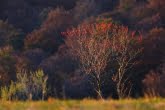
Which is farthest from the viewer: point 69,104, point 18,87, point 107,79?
point 107,79

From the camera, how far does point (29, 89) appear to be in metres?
43.1

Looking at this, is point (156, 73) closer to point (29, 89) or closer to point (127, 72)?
point (127, 72)

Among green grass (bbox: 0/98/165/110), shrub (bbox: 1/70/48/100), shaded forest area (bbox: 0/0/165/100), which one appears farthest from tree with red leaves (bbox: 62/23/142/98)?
green grass (bbox: 0/98/165/110)

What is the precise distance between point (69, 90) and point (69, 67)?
262 inches

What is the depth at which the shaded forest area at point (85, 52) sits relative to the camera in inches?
1816

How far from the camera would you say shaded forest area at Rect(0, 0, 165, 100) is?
46.1 metres

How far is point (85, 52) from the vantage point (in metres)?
50.5

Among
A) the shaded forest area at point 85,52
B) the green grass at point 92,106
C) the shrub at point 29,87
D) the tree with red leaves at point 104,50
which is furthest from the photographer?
the tree with red leaves at point 104,50

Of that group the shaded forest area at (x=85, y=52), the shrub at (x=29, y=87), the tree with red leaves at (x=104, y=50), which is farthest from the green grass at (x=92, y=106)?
the tree with red leaves at (x=104, y=50)

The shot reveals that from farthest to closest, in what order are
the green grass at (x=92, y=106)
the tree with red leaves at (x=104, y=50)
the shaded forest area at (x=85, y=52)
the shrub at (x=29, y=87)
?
1. the tree with red leaves at (x=104, y=50)
2. the shaded forest area at (x=85, y=52)
3. the shrub at (x=29, y=87)
4. the green grass at (x=92, y=106)

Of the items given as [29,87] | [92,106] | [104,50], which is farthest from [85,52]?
[92,106]

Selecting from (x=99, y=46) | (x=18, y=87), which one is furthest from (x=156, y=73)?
(x=18, y=87)

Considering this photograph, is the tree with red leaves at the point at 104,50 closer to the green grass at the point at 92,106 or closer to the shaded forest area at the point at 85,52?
the shaded forest area at the point at 85,52

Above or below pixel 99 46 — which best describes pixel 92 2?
above
